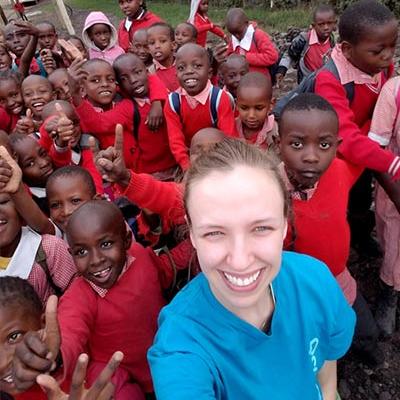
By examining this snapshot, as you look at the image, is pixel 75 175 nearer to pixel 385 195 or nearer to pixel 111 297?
pixel 111 297

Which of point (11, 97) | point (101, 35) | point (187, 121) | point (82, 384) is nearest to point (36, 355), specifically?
point (82, 384)

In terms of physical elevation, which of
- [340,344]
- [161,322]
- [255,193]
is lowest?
[340,344]

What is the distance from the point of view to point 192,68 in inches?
126

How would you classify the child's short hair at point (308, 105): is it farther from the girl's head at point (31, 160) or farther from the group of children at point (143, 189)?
the girl's head at point (31, 160)

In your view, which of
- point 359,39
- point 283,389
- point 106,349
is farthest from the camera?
point 359,39

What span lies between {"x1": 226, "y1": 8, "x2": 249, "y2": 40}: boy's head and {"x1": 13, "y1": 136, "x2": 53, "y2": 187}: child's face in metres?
2.78

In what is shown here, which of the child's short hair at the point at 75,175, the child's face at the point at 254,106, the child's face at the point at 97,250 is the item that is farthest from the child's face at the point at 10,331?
the child's face at the point at 254,106

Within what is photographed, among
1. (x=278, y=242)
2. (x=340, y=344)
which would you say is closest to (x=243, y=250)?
(x=278, y=242)

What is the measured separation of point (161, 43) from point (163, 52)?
0.25 feet

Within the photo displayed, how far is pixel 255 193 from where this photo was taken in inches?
46.6

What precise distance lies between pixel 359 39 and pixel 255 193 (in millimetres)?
1481

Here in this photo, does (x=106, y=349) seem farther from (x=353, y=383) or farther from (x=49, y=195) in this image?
(x=353, y=383)

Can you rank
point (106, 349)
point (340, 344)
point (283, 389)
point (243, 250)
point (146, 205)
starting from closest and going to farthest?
point (243, 250) < point (283, 389) < point (340, 344) < point (106, 349) < point (146, 205)

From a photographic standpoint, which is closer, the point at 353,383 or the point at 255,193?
the point at 255,193
